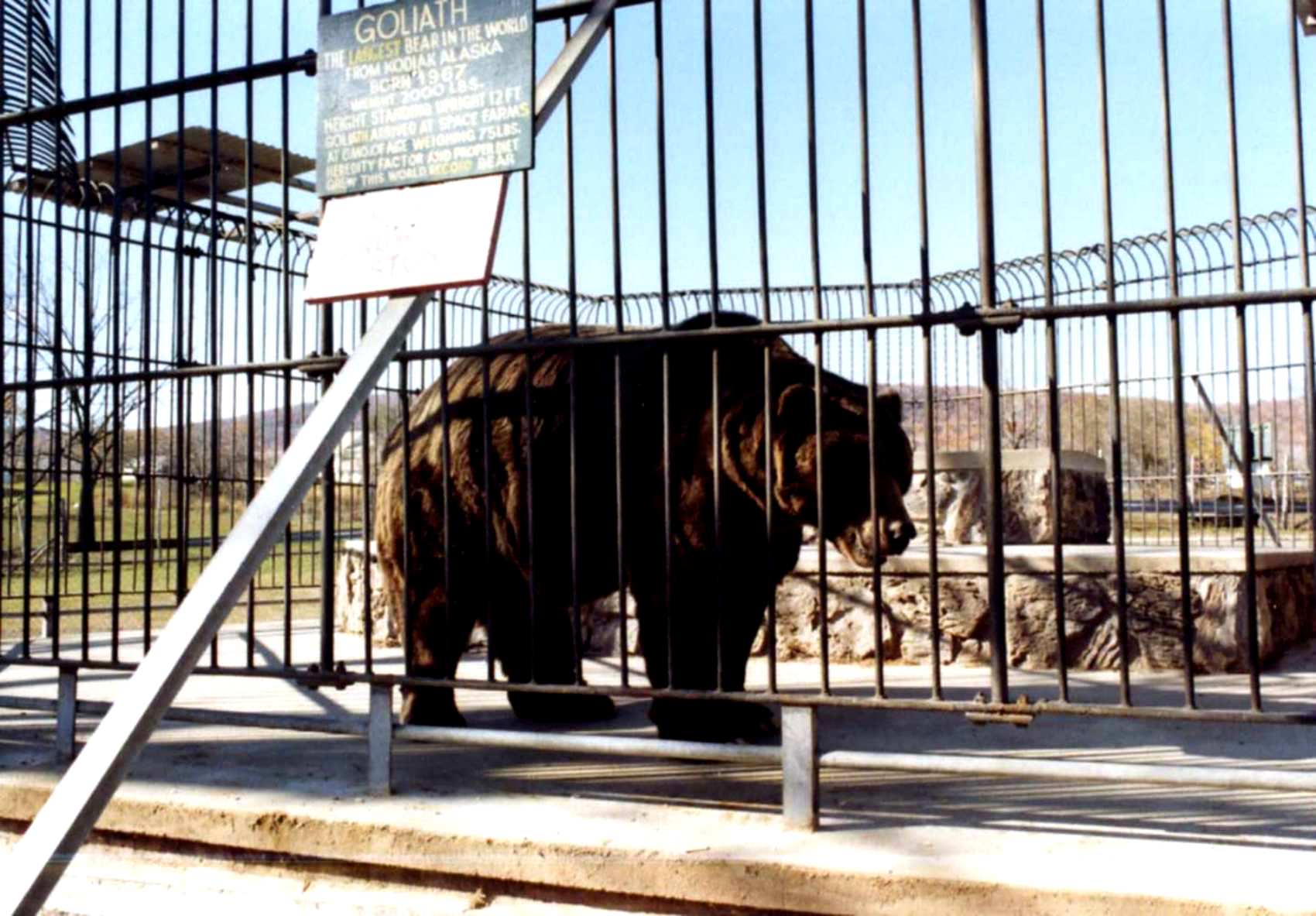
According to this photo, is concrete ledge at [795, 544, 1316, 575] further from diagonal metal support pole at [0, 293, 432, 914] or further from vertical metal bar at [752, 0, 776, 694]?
diagonal metal support pole at [0, 293, 432, 914]

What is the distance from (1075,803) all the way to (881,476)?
1.47 metres

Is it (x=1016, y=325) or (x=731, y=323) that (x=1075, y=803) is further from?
(x=731, y=323)

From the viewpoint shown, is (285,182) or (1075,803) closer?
(1075,803)

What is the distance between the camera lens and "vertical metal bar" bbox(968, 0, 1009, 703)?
10.6 feet

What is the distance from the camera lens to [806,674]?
6754 mm

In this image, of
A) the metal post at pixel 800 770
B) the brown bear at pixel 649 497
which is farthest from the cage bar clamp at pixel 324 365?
the metal post at pixel 800 770

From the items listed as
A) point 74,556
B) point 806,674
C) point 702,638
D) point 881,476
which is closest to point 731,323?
point 881,476

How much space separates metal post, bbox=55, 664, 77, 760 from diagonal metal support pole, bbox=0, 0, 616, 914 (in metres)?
1.75

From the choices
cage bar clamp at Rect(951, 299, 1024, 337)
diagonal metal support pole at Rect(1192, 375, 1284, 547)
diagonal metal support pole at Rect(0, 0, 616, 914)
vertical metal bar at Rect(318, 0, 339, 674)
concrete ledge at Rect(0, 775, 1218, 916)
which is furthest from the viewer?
diagonal metal support pole at Rect(1192, 375, 1284, 547)

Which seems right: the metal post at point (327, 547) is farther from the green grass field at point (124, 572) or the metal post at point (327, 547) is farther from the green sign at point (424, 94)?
the green grass field at point (124, 572)

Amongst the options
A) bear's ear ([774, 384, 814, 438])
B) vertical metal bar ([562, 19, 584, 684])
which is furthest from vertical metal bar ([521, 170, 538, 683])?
bear's ear ([774, 384, 814, 438])

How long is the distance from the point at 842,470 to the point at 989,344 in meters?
1.31

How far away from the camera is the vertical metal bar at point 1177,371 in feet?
9.84

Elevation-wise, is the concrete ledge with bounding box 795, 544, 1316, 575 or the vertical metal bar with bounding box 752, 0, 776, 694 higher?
the vertical metal bar with bounding box 752, 0, 776, 694
